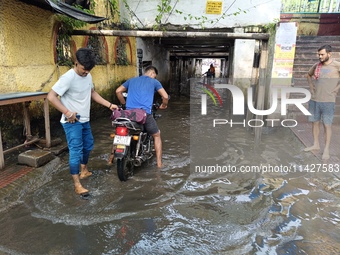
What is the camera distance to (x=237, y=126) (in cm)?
803

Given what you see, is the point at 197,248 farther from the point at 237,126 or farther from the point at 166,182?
the point at 237,126

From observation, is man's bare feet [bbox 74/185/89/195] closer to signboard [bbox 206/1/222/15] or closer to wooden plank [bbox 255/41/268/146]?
wooden plank [bbox 255/41/268/146]

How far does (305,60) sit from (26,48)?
7.99 meters

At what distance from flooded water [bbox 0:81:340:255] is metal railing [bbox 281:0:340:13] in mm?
9840

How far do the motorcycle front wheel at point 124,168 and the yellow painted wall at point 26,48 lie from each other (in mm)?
2682

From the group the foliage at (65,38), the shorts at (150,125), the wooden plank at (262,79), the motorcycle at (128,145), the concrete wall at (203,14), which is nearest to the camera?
the motorcycle at (128,145)

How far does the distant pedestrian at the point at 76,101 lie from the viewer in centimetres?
342

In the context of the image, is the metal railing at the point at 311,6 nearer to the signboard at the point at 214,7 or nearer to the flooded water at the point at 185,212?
the signboard at the point at 214,7

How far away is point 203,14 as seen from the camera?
8.62 metres

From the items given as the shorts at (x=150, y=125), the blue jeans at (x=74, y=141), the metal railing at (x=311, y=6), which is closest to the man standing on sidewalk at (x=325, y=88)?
the shorts at (x=150, y=125)

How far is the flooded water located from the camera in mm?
2814

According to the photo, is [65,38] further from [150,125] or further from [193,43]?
[193,43]

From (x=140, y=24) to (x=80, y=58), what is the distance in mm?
6289

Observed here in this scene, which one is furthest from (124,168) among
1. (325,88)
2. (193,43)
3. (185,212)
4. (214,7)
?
(193,43)
